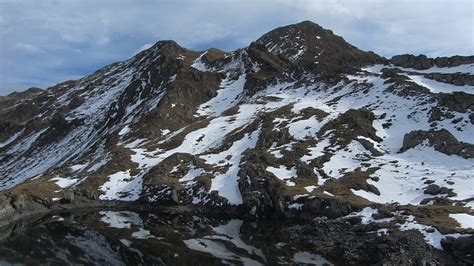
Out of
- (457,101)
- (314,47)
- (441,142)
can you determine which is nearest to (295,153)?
(441,142)

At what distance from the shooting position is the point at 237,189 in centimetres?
7362

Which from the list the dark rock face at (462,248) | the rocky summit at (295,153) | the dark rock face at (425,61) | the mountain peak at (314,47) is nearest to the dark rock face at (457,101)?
the rocky summit at (295,153)

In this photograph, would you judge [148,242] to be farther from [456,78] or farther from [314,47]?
[314,47]

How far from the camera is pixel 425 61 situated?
122688 millimetres

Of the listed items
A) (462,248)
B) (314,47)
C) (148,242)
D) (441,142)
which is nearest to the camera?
(462,248)

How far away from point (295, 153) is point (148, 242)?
38.5m

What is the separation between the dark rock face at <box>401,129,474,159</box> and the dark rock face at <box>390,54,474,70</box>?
42557mm

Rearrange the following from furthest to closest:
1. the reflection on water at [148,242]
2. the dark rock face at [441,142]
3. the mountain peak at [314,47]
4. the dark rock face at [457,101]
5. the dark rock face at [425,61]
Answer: the mountain peak at [314,47] → the dark rock face at [425,61] → the dark rock face at [457,101] → the dark rock face at [441,142] → the reflection on water at [148,242]

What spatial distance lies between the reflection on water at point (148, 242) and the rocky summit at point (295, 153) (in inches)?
189

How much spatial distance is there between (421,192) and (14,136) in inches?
6243

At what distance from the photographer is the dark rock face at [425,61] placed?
112750 millimetres

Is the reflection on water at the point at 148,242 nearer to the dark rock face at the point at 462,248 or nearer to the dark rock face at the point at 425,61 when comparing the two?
the dark rock face at the point at 462,248

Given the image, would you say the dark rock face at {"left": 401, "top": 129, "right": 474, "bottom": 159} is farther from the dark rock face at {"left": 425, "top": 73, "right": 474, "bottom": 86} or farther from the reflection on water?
the reflection on water

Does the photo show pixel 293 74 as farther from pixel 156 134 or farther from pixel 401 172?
pixel 401 172
